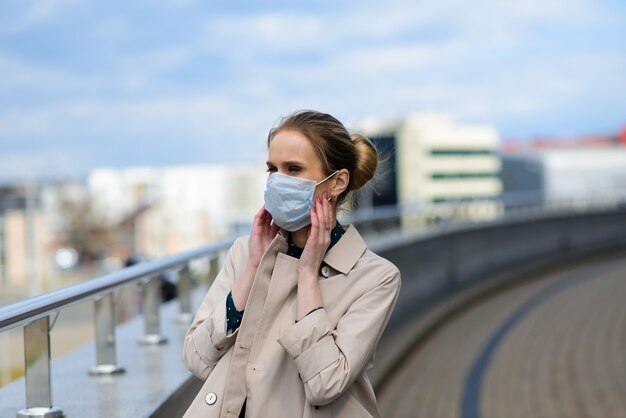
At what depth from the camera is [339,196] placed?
129 inches

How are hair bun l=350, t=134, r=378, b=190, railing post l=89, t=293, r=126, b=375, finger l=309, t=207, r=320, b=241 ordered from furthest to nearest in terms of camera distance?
railing post l=89, t=293, r=126, b=375 < hair bun l=350, t=134, r=378, b=190 < finger l=309, t=207, r=320, b=241

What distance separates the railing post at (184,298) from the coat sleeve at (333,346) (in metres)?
4.29

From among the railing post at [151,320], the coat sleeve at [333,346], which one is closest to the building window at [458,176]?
the railing post at [151,320]

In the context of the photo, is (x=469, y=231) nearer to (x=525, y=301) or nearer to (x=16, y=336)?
(x=525, y=301)

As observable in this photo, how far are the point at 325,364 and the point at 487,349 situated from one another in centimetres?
867

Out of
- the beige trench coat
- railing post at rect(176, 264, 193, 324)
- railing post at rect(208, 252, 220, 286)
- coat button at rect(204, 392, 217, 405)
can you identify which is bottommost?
railing post at rect(176, 264, 193, 324)

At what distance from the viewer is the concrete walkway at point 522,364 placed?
854 centimetres

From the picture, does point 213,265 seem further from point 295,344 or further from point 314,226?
point 295,344

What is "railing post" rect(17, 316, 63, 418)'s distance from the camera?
4.29 meters

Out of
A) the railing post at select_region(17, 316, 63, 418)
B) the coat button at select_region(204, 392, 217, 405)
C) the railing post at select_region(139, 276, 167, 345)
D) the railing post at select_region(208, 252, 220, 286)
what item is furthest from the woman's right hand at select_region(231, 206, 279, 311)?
the railing post at select_region(208, 252, 220, 286)

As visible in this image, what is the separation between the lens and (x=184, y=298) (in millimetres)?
7414

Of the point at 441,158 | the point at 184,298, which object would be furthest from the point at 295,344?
the point at 441,158

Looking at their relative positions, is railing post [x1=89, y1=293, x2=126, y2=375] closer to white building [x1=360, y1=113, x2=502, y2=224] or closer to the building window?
white building [x1=360, y1=113, x2=502, y2=224]

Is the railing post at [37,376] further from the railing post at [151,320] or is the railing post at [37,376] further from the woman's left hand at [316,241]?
the railing post at [151,320]
